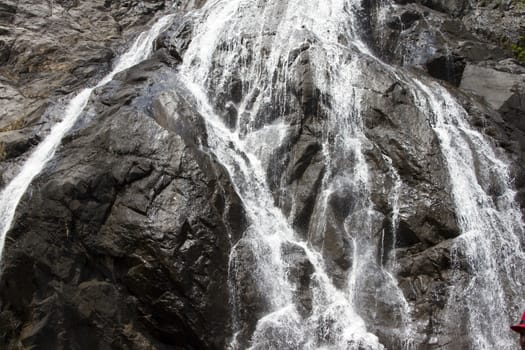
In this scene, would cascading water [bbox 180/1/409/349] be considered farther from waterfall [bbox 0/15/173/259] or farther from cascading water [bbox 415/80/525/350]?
waterfall [bbox 0/15/173/259]

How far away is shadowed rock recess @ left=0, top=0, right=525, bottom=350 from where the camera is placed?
29.9ft

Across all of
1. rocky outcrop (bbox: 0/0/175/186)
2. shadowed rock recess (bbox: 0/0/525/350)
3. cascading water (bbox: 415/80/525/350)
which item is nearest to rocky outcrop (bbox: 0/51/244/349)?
shadowed rock recess (bbox: 0/0/525/350)

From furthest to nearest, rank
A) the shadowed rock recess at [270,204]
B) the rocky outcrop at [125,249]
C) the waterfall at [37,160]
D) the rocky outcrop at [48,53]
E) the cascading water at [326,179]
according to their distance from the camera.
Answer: the rocky outcrop at [48,53] < the waterfall at [37,160] < the cascading water at [326,179] < the shadowed rock recess at [270,204] < the rocky outcrop at [125,249]

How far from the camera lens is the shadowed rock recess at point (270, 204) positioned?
29.9 feet

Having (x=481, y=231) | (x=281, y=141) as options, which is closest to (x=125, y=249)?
(x=281, y=141)

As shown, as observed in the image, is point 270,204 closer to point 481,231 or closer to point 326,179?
point 326,179


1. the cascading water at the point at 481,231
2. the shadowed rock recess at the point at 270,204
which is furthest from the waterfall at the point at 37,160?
the cascading water at the point at 481,231

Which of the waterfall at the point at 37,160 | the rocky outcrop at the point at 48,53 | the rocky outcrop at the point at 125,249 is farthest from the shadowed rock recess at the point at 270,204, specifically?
the waterfall at the point at 37,160

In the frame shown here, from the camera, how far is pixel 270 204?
10766mm

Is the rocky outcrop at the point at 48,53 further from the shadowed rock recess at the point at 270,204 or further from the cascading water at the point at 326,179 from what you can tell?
the cascading water at the point at 326,179

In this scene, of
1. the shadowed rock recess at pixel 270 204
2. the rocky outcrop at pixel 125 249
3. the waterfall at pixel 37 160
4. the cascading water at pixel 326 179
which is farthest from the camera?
the waterfall at pixel 37 160

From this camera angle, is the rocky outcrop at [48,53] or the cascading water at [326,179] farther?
the rocky outcrop at [48,53]

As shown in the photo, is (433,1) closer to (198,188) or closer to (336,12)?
(336,12)

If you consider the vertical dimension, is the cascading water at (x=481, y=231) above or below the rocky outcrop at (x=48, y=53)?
below
